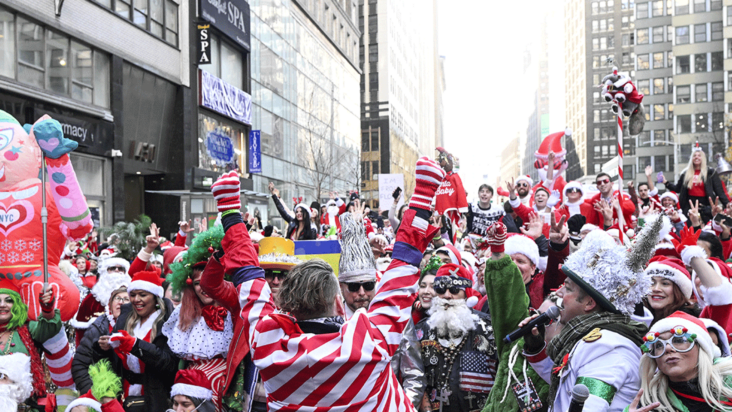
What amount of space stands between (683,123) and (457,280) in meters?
79.4

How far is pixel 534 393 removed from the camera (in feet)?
10.7

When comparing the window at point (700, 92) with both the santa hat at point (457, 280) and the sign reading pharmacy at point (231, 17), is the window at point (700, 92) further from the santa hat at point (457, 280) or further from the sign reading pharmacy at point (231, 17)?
the santa hat at point (457, 280)

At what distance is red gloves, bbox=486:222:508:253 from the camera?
135 inches

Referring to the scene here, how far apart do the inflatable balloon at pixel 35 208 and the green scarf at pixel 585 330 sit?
13.6 ft

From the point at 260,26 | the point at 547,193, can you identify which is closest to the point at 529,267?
the point at 547,193

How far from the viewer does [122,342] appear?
159 inches

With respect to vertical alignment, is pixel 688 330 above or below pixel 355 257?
below

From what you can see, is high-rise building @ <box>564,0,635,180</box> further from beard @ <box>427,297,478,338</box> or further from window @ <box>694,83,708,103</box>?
beard @ <box>427,297,478,338</box>

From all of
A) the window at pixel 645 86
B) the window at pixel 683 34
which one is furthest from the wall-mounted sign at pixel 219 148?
the window at pixel 645 86

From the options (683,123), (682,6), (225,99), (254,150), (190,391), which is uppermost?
(682,6)

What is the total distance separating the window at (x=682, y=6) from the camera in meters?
72.1

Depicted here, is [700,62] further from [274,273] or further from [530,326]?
[530,326]

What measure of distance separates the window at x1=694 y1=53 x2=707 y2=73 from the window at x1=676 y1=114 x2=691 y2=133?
570 cm

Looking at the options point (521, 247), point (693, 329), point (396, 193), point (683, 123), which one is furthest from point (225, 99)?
point (683, 123)
